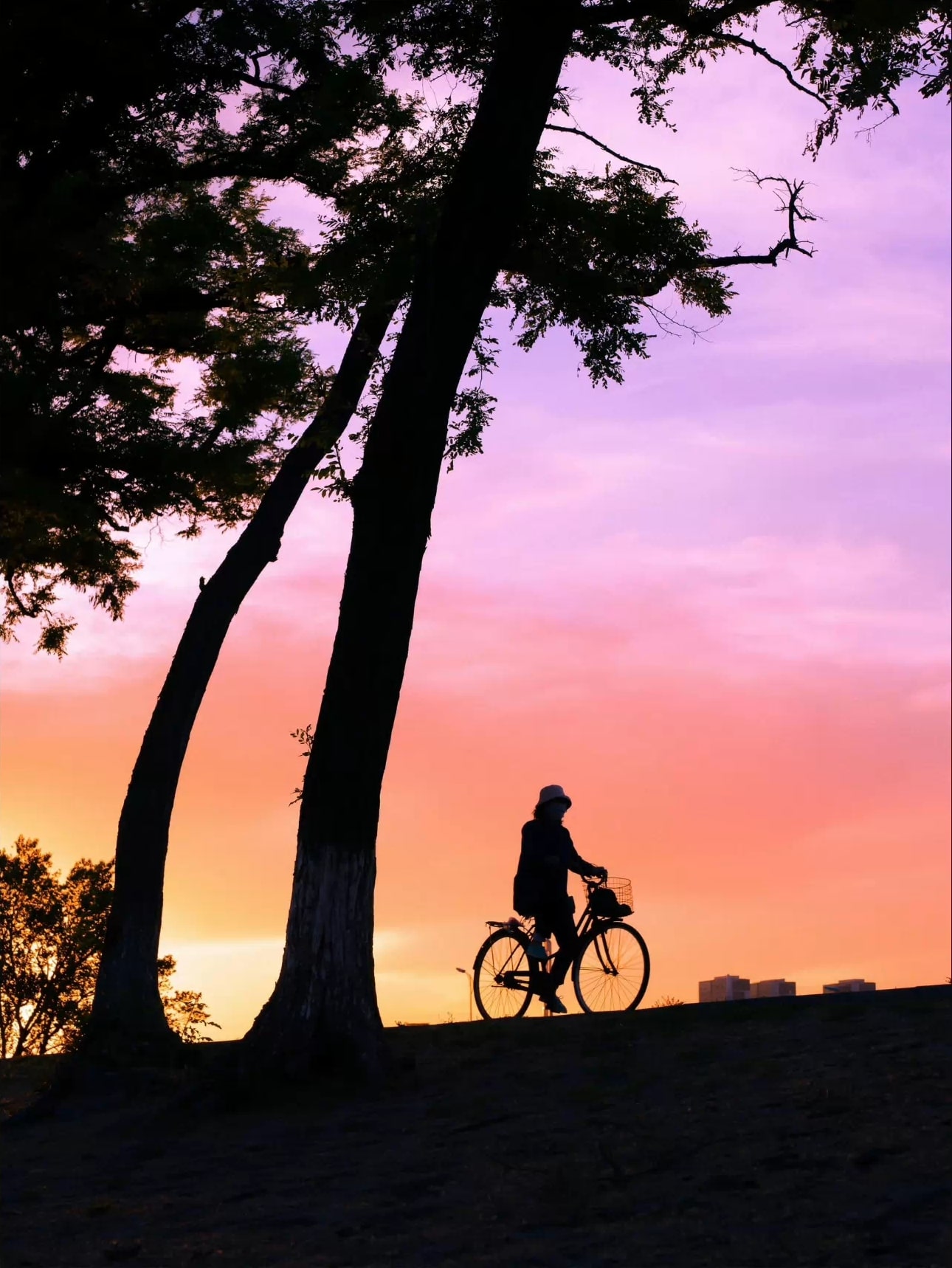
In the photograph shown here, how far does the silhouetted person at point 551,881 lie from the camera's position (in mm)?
15336

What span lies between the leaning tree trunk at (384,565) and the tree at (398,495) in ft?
0.04

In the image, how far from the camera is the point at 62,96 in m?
18.4

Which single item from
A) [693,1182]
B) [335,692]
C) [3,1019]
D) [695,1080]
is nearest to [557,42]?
[335,692]

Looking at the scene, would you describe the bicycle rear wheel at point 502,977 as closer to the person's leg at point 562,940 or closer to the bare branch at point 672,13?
the person's leg at point 562,940

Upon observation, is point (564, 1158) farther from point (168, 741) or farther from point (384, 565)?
point (168, 741)

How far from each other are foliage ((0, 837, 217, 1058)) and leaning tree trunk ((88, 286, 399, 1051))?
18649mm

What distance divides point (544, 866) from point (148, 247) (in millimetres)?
9960

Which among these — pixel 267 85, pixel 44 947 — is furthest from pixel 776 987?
pixel 44 947

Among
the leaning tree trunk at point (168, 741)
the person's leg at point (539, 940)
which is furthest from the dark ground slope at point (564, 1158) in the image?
the leaning tree trunk at point (168, 741)

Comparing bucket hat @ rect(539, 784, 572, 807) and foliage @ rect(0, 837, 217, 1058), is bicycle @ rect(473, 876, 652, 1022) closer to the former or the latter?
bucket hat @ rect(539, 784, 572, 807)

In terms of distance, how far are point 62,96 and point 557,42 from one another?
7353 mm

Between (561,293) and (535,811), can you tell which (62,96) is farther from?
(535,811)

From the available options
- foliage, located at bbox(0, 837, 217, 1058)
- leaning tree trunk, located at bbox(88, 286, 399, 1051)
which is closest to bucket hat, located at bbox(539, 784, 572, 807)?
leaning tree trunk, located at bbox(88, 286, 399, 1051)

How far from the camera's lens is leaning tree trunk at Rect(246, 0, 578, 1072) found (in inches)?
495
